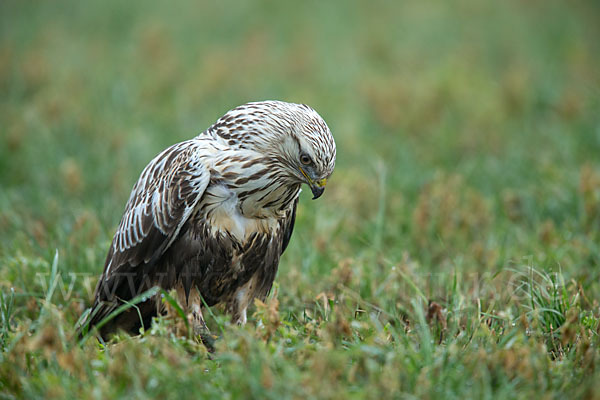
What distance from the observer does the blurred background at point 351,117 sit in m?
4.84

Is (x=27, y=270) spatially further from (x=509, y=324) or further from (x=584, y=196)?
(x=584, y=196)

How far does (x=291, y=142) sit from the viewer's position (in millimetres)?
3357

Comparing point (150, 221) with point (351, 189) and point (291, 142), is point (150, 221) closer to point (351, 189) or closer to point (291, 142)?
point (291, 142)

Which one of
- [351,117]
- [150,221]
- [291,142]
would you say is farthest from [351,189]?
[150,221]

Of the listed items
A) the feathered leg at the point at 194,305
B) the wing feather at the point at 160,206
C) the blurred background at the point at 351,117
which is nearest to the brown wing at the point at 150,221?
the wing feather at the point at 160,206

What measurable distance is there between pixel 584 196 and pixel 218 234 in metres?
3.30

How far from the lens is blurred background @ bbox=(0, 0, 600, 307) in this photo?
484cm

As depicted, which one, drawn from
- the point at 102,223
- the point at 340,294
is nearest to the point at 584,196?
the point at 340,294

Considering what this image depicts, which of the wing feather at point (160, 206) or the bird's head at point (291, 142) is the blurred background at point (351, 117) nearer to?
the wing feather at point (160, 206)

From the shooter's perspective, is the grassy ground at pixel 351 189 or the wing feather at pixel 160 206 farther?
the wing feather at pixel 160 206

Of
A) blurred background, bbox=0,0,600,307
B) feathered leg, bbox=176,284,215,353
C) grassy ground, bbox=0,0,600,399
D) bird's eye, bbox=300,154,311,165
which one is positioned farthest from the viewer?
blurred background, bbox=0,0,600,307

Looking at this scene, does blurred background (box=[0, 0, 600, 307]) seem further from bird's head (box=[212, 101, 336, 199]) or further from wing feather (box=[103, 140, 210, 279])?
bird's head (box=[212, 101, 336, 199])

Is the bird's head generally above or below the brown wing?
above

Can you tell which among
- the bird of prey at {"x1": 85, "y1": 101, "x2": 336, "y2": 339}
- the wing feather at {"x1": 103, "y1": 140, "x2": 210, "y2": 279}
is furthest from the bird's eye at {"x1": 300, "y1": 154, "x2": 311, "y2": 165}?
the wing feather at {"x1": 103, "y1": 140, "x2": 210, "y2": 279}
